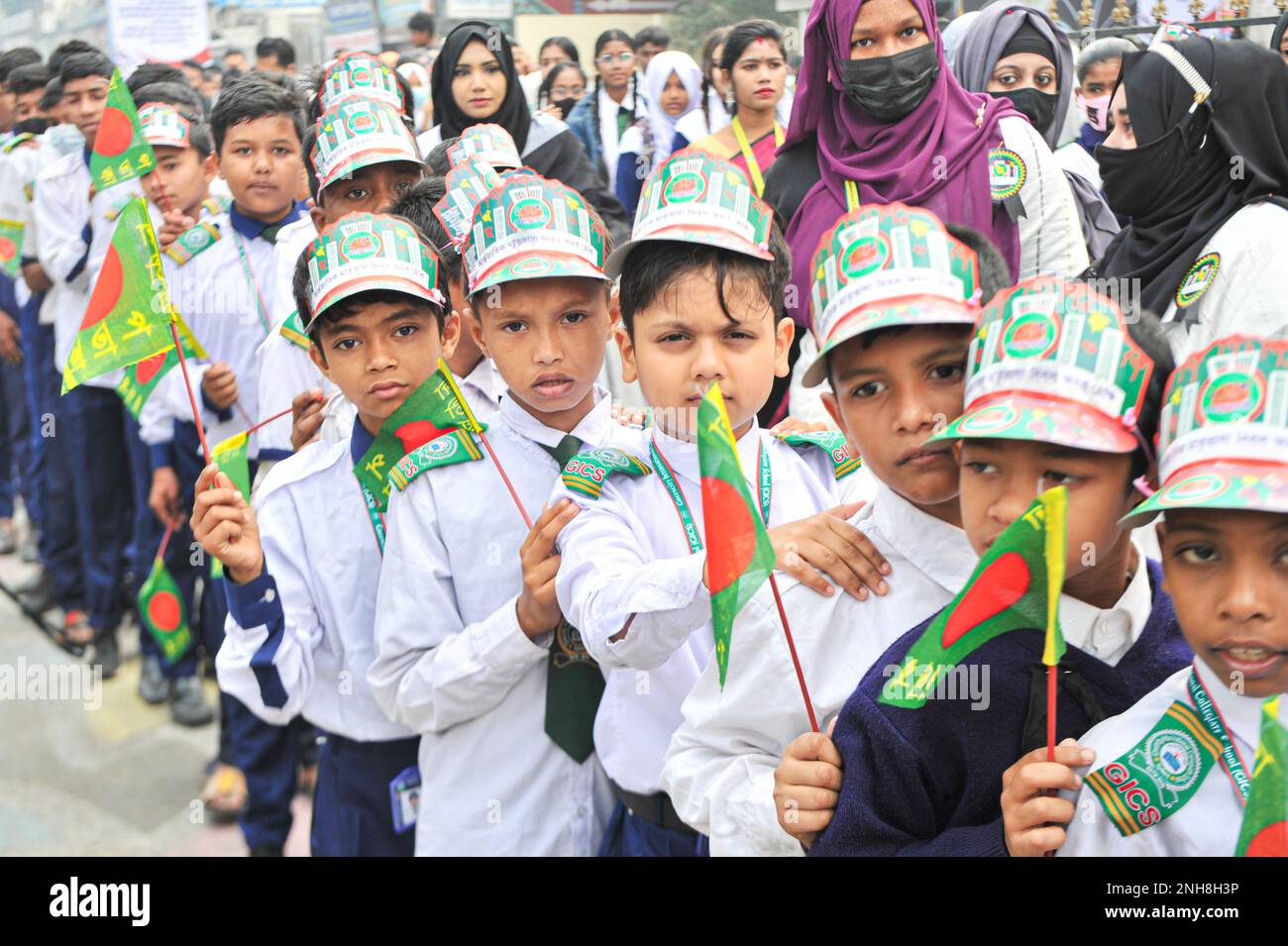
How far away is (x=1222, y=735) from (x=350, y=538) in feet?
5.84

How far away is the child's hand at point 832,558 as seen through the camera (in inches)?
74.3

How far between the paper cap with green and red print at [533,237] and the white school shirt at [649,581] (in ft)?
1.19

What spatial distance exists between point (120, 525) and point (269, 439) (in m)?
2.23

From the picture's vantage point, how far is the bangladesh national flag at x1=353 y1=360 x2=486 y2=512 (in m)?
2.67

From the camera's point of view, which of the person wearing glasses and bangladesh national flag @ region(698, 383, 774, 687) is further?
the person wearing glasses

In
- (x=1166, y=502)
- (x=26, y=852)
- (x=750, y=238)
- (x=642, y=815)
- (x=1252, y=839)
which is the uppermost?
(x=750, y=238)

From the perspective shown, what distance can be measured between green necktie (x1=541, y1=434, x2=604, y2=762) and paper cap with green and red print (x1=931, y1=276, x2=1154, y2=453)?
1.08 meters

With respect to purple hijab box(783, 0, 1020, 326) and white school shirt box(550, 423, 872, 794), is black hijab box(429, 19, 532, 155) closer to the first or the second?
purple hijab box(783, 0, 1020, 326)

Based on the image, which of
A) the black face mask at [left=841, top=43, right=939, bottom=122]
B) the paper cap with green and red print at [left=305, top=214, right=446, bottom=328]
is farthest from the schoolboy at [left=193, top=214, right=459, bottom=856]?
the black face mask at [left=841, top=43, right=939, bottom=122]

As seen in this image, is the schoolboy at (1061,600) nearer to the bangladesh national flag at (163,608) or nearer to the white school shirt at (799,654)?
the white school shirt at (799,654)

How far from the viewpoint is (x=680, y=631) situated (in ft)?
6.73

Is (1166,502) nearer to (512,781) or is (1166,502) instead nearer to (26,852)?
(512,781)

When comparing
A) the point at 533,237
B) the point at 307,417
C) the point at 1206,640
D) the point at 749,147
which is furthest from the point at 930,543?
the point at 749,147
